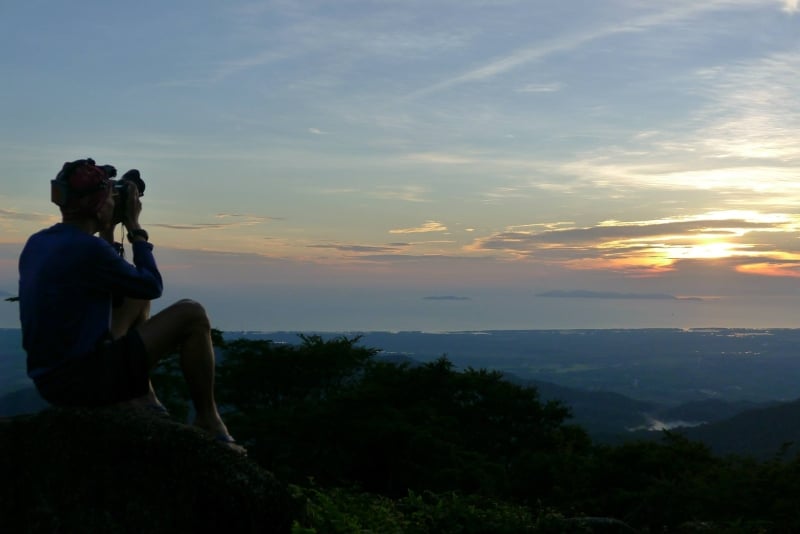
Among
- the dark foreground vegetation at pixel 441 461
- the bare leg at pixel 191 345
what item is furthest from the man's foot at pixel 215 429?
the dark foreground vegetation at pixel 441 461

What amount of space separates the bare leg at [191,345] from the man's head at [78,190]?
922mm

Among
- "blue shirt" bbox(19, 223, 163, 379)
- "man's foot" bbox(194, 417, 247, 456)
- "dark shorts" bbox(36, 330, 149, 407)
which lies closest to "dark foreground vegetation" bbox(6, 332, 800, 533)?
"man's foot" bbox(194, 417, 247, 456)

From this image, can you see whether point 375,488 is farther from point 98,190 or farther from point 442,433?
point 98,190

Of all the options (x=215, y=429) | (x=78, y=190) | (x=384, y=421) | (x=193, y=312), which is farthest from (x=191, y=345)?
(x=384, y=421)

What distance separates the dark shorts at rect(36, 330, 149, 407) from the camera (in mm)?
5566

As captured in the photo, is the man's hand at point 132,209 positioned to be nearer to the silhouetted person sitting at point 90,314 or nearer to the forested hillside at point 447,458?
the silhouetted person sitting at point 90,314

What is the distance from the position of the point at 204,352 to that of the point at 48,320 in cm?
111

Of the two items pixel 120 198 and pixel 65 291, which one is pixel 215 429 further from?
pixel 120 198

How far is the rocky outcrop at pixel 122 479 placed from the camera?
4887mm

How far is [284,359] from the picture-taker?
121 feet

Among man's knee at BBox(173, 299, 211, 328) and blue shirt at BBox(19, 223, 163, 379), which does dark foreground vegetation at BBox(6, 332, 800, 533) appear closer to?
blue shirt at BBox(19, 223, 163, 379)

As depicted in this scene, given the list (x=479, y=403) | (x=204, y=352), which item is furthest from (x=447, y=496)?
(x=479, y=403)

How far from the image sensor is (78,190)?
5691 mm

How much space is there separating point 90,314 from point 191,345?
757 mm
